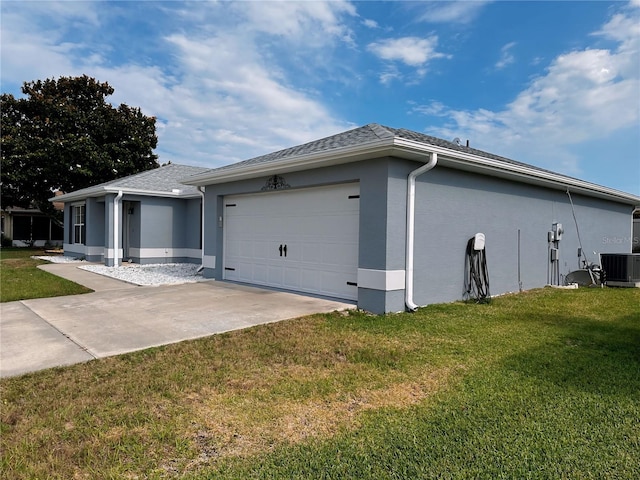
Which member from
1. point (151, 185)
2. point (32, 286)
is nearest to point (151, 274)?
point (32, 286)

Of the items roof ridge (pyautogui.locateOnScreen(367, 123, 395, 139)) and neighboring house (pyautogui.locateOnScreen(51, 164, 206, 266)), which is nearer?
roof ridge (pyautogui.locateOnScreen(367, 123, 395, 139))

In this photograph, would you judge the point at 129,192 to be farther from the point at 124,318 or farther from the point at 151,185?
the point at 124,318

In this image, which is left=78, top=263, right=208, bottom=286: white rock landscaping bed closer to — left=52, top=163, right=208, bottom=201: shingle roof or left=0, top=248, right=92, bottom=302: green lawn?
left=0, top=248, right=92, bottom=302: green lawn

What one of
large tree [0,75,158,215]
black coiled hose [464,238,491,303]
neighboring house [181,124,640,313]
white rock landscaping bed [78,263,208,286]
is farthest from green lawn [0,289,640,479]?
large tree [0,75,158,215]

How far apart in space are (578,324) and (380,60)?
8.71 metres

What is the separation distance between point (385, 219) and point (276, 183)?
3.19 meters

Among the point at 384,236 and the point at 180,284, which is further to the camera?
the point at 180,284

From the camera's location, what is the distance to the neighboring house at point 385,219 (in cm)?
685

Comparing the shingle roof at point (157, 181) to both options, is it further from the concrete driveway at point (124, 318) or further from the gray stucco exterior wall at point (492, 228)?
the gray stucco exterior wall at point (492, 228)

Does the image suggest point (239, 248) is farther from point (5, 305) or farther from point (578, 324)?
point (578, 324)

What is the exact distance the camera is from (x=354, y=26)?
378 inches

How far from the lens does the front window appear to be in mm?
17625

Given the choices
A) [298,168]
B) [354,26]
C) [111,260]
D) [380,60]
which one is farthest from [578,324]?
[111,260]

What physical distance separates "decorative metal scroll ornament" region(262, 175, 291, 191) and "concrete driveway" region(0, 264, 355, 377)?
235 centimetres
